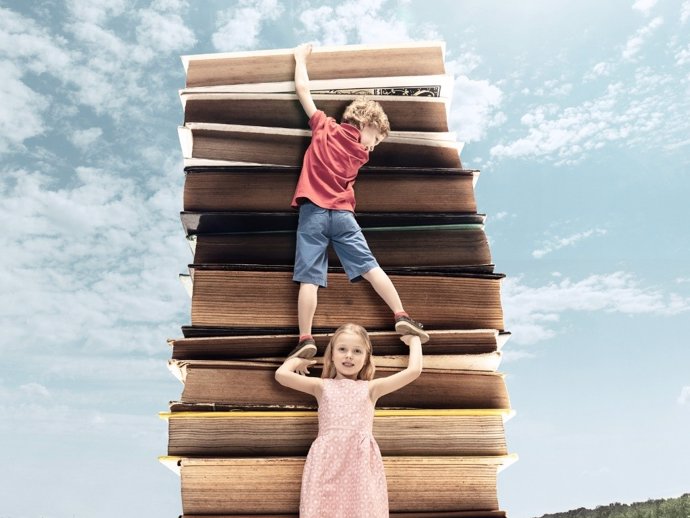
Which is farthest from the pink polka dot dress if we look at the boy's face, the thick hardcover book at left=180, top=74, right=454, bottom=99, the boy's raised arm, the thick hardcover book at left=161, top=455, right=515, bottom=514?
the thick hardcover book at left=180, top=74, right=454, bottom=99

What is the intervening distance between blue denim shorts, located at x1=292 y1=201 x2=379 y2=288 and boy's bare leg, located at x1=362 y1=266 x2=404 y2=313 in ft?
0.10

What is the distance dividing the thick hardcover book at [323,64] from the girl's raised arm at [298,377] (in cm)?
139

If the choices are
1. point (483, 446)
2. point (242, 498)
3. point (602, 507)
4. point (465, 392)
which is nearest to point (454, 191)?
point (465, 392)

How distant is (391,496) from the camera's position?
94.1 inches

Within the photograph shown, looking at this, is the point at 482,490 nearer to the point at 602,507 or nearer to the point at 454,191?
the point at 454,191

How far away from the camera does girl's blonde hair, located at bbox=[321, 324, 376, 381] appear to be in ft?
8.11

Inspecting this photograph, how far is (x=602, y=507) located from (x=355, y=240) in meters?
3.56

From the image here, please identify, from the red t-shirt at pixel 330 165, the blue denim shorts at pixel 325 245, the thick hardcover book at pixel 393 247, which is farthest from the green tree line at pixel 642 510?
the red t-shirt at pixel 330 165

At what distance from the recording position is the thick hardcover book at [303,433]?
2.42m

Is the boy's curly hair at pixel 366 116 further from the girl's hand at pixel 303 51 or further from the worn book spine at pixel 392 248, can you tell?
the worn book spine at pixel 392 248

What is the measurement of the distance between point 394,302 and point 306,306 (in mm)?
366

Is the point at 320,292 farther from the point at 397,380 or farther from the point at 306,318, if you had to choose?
the point at 397,380

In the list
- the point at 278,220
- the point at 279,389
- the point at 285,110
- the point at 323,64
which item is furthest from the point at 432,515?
the point at 323,64

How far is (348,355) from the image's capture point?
8.00ft
